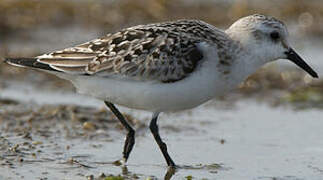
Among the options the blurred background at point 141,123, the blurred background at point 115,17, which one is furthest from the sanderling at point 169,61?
the blurred background at point 115,17

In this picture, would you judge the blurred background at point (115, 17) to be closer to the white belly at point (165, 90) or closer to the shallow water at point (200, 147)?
the shallow water at point (200, 147)

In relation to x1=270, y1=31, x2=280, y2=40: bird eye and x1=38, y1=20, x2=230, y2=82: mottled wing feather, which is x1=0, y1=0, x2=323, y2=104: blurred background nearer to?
x1=270, y1=31, x2=280, y2=40: bird eye

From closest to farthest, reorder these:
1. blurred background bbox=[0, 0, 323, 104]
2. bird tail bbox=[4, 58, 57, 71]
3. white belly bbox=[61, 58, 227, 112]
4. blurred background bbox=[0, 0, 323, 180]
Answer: white belly bbox=[61, 58, 227, 112], bird tail bbox=[4, 58, 57, 71], blurred background bbox=[0, 0, 323, 180], blurred background bbox=[0, 0, 323, 104]

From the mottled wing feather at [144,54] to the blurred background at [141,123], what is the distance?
0.96 meters

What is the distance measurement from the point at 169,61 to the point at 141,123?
216cm

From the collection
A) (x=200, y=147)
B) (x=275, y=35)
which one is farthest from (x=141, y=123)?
(x=275, y=35)

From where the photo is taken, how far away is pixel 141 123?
851 cm

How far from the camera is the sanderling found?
21.1 ft

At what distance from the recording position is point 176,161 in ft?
23.5

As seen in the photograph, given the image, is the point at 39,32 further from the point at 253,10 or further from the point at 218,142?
the point at 218,142

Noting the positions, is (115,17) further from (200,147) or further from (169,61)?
(169,61)

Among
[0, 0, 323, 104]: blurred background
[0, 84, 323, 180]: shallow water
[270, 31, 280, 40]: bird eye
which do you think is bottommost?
[0, 84, 323, 180]: shallow water

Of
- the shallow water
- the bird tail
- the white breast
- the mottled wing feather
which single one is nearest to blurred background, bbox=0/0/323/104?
the shallow water

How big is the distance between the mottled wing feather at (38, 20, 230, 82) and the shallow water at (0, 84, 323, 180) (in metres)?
0.96
